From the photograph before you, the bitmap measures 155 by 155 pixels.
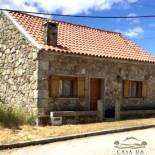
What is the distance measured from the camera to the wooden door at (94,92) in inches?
750

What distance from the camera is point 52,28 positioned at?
1777cm

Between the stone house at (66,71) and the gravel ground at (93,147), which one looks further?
A: the stone house at (66,71)

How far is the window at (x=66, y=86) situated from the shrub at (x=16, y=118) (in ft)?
4.70

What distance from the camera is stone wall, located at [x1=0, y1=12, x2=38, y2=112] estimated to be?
55.2 feet

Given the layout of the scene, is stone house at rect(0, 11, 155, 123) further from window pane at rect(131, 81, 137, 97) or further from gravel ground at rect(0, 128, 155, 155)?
gravel ground at rect(0, 128, 155, 155)

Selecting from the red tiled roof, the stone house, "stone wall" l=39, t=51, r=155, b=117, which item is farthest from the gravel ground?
the red tiled roof

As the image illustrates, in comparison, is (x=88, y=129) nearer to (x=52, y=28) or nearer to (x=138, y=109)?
(x=52, y=28)

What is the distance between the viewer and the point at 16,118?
Result: 52.9 feet

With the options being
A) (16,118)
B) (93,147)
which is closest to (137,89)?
(16,118)

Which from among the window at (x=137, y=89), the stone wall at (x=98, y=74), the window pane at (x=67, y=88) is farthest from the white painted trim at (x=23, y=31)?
the window at (x=137, y=89)

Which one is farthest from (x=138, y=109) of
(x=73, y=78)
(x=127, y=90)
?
(x=73, y=78)

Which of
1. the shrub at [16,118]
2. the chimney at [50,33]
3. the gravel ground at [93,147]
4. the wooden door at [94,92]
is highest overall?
the chimney at [50,33]

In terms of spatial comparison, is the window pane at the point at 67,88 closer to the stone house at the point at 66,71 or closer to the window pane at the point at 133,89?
the stone house at the point at 66,71

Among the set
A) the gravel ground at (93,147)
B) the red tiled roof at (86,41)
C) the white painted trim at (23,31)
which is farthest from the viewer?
the red tiled roof at (86,41)
